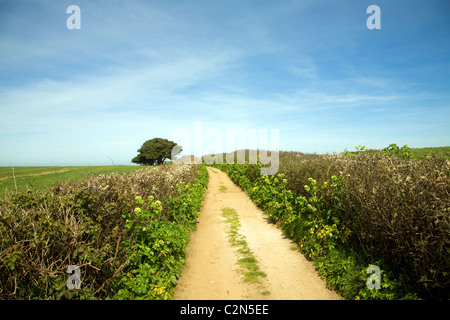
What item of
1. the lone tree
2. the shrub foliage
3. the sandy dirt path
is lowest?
the sandy dirt path

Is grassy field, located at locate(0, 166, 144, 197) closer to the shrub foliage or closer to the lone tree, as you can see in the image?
the shrub foliage

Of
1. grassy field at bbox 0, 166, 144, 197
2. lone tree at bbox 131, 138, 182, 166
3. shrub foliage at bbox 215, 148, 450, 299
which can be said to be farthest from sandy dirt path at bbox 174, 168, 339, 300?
lone tree at bbox 131, 138, 182, 166

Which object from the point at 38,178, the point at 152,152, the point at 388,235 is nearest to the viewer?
the point at 388,235

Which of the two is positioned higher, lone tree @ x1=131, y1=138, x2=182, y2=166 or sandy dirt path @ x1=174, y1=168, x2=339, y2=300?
lone tree @ x1=131, y1=138, x2=182, y2=166

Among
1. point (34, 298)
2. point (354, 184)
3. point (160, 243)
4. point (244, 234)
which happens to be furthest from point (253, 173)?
point (34, 298)

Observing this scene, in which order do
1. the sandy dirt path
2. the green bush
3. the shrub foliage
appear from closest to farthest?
the green bush < the shrub foliage < the sandy dirt path

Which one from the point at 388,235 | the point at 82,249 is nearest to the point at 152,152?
the point at 82,249

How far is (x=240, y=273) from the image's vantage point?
18.7 ft

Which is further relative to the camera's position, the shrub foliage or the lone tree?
the lone tree

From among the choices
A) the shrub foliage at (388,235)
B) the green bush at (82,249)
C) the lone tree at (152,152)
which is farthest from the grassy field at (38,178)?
the lone tree at (152,152)

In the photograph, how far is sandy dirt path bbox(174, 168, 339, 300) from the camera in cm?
491

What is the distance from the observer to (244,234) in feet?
27.6

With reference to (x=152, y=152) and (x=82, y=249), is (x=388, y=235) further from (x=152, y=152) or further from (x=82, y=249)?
(x=152, y=152)

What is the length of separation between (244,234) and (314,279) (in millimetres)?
3299
